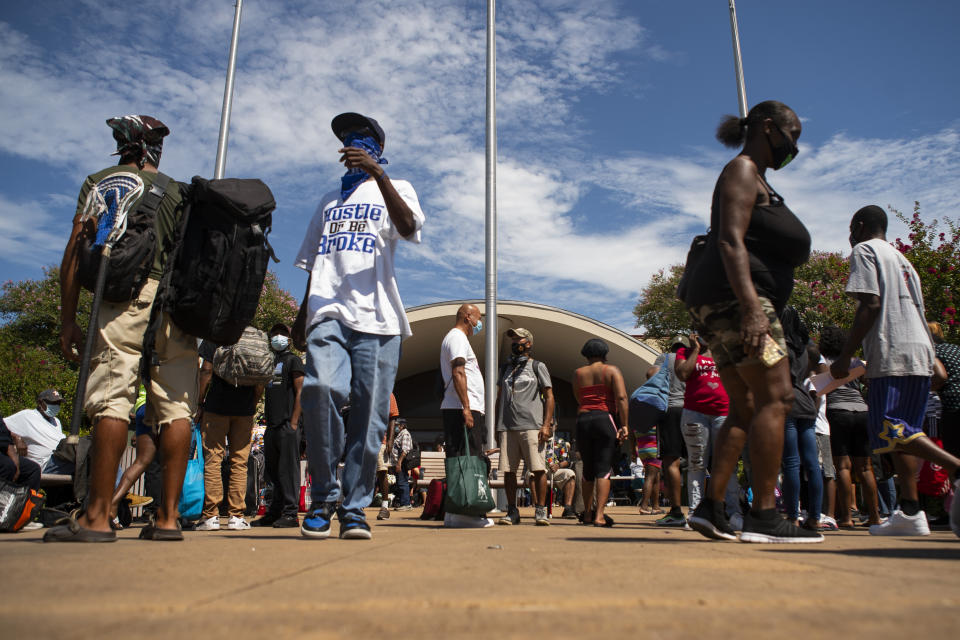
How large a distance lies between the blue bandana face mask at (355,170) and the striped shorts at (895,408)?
3308 mm

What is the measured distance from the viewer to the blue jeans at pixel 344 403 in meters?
3.70

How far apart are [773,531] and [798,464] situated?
2.49 m

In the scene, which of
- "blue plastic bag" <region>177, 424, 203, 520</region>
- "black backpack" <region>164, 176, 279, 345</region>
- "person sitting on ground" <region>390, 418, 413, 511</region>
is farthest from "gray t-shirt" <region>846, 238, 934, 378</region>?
"person sitting on ground" <region>390, 418, 413, 511</region>

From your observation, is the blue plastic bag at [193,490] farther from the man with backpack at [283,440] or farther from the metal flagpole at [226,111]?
the metal flagpole at [226,111]

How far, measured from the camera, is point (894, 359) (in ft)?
13.8

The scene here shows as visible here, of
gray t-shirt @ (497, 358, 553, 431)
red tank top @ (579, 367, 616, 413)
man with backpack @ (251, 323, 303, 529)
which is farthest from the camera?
gray t-shirt @ (497, 358, 553, 431)

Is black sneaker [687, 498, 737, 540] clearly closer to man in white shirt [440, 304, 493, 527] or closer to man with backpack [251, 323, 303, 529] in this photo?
man in white shirt [440, 304, 493, 527]

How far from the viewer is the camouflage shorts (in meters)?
3.44

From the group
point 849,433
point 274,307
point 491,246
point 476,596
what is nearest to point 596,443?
point 849,433

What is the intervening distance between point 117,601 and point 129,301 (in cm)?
234

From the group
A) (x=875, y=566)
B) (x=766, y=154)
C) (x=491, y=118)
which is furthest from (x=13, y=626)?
(x=491, y=118)

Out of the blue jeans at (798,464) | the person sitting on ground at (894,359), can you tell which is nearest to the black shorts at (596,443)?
the blue jeans at (798,464)

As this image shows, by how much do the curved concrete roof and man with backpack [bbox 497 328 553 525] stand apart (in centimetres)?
1473

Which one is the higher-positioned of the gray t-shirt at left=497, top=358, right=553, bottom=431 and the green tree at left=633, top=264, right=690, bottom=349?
the green tree at left=633, top=264, right=690, bottom=349
